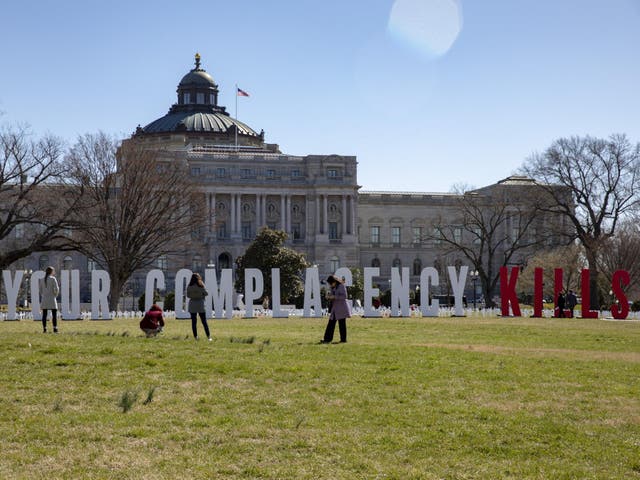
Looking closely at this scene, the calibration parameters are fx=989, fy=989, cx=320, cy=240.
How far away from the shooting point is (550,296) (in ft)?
266

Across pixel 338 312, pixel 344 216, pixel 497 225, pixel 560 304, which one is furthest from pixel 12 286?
pixel 344 216

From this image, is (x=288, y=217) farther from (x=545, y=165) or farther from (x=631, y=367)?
(x=631, y=367)

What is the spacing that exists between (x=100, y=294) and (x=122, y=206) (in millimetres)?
15280

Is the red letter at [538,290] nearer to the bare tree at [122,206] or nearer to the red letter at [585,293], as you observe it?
the red letter at [585,293]

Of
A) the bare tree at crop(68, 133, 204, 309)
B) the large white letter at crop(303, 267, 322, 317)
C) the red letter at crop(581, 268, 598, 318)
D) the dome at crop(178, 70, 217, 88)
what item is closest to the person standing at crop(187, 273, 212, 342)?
the large white letter at crop(303, 267, 322, 317)

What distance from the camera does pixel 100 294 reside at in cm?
3684

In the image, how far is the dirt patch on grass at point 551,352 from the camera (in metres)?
19.3

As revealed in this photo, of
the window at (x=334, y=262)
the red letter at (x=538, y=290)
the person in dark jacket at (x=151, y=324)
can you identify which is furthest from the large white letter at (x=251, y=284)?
the window at (x=334, y=262)

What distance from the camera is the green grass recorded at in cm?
1028

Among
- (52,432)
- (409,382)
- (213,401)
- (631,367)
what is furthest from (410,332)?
(52,432)

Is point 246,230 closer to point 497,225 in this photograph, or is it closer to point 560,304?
point 497,225

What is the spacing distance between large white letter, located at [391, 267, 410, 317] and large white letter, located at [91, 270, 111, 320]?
10933mm

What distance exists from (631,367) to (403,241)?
94.3 meters

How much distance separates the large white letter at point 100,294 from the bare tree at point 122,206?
11424mm
